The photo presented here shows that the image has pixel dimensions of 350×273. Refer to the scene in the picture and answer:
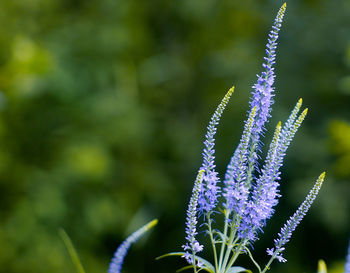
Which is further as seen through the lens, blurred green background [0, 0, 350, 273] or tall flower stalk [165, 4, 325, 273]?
blurred green background [0, 0, 350, 273]

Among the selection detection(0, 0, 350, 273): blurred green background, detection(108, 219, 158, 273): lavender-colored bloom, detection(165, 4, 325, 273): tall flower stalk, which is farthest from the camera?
detection(0, 0, 350, 273): blurred green background

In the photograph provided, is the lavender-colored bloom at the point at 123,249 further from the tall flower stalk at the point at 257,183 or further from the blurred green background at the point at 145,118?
the blurred green background at the point at 145,118

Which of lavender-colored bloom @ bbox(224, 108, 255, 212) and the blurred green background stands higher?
lavender-colored bloom @ bbox(224, 108, 255, 212)

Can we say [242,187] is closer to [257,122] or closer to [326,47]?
[257,122]

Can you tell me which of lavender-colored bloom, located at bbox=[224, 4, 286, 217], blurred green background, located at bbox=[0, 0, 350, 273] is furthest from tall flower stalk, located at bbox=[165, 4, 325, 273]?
blurred green background, located at bbox=[0, 0, 350, 273]

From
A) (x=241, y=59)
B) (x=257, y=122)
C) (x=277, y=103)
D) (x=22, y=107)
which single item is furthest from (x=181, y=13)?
(x=257, y=122)

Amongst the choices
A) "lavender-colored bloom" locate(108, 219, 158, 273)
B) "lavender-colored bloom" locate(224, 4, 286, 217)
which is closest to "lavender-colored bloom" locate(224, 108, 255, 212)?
"lavender-colored bloom" locate(224, 4, 286, 217)

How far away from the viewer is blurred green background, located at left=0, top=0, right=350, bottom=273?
5441 mm

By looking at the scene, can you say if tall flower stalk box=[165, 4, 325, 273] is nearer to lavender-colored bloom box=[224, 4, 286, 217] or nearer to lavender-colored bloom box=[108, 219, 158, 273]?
lavender-colored bloom box=[224, 4, 286, 217]

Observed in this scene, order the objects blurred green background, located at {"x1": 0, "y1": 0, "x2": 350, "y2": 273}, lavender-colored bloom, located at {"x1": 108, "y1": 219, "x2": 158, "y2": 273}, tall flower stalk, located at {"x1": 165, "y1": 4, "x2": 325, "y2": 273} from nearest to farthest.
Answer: lavender-colored bloom, located at {"x1": 108, "y1": 219, "x2": 158, "y2": 273}, tall flower stalk, located at {"x1": 165, "y1": 4, "x2": 325, "y2": 273}, blurred green background, located at {"x1": 0, "y1": 0, "x2": 350, "y2": 273}

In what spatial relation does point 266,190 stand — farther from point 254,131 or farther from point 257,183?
point 254,131

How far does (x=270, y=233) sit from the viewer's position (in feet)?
18.1

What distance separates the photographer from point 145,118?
6184 millimetres

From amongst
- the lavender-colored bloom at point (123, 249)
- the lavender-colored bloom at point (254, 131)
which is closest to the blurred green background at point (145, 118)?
the lavender-colored bloom at point (254, 131)
